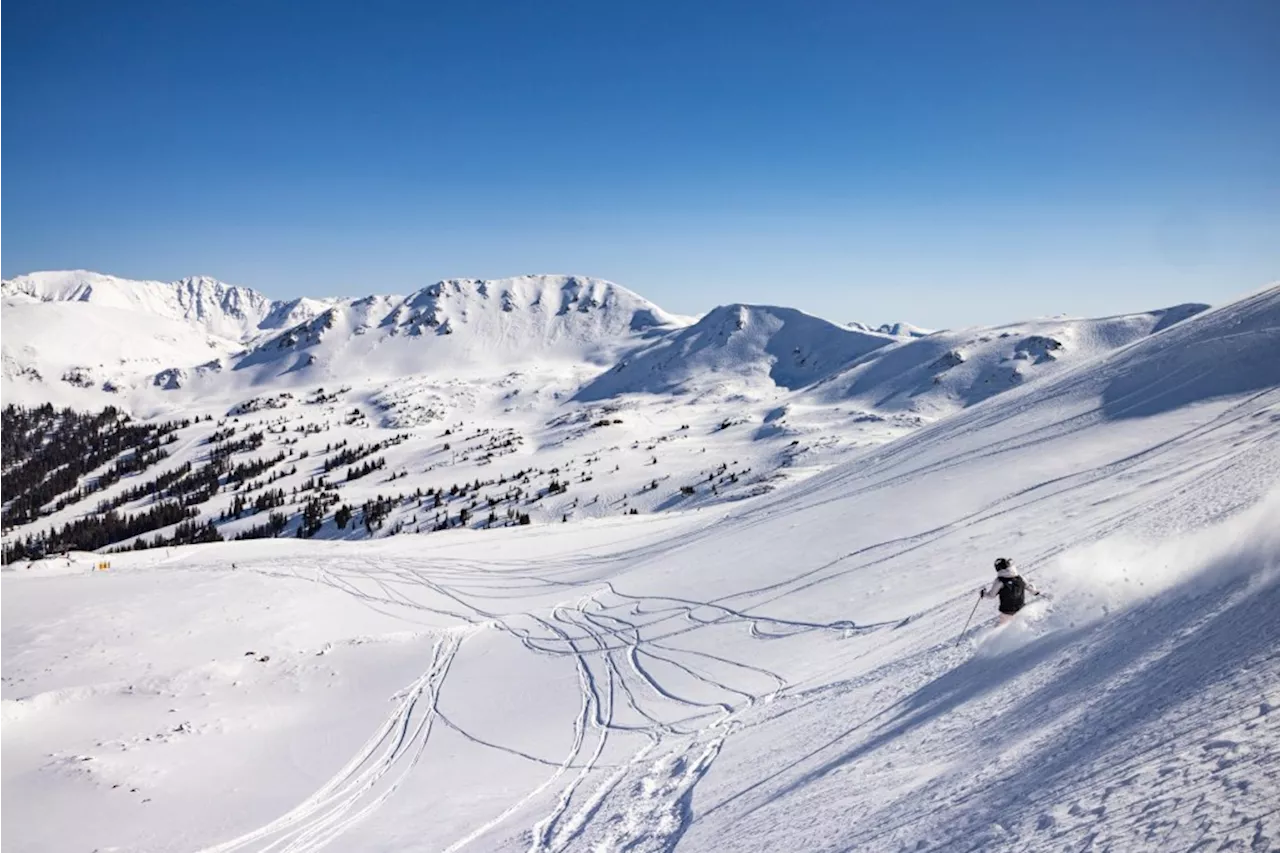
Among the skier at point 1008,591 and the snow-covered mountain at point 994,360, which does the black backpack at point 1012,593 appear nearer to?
the skier at point 1008,591

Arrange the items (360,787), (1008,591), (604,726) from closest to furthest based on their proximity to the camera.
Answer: (1008,591) → (360,787) → (604,726)

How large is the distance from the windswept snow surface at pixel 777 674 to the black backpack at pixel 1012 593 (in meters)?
0.30

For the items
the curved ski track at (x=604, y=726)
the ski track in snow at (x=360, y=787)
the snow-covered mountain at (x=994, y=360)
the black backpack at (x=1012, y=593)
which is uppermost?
the snow-covered mountain at (x=994, y=360)

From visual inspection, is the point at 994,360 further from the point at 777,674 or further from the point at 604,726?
the point at 604,726

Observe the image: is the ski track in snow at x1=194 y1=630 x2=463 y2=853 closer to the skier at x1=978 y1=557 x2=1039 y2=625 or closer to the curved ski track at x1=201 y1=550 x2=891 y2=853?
the curved ski track at x1=201 y1=550 x2=891 y2=853

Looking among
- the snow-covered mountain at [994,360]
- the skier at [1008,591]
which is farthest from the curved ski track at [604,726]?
the snow-covered mountain at [994,360]

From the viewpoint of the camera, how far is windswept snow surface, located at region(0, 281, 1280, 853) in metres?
7.59

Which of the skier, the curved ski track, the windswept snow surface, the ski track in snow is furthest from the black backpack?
the ski track in snow

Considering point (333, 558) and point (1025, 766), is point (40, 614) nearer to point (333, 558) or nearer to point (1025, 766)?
point (333, 558)

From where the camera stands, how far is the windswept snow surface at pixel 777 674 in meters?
7.59

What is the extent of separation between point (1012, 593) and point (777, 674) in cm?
700

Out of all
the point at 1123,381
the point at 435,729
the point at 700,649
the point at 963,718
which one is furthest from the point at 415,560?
the point at 1123,381

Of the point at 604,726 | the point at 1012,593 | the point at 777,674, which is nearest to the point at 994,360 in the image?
the point at 777,674

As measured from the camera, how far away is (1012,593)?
13773mm
